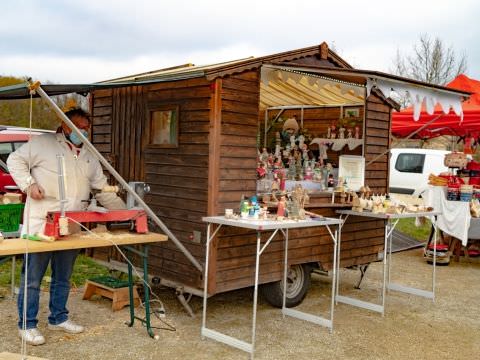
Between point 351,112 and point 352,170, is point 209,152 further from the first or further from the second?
point 351,112

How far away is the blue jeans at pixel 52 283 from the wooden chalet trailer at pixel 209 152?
41.9 inches

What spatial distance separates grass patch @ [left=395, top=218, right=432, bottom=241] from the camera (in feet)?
36.1

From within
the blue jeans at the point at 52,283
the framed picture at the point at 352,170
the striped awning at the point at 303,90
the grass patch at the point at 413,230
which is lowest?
the grass patch at the point at 413,230

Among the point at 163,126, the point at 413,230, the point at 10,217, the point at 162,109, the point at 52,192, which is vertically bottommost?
the point at 413,230

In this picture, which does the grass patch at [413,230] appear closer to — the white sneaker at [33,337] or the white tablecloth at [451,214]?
the white tablecloth at [451,214]

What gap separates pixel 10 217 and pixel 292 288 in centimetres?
295

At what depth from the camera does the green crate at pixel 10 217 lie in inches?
174

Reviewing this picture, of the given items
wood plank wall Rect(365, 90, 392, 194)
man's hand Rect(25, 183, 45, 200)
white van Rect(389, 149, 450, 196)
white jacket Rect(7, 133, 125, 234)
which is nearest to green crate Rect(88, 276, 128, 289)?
white jacket Rect(7, 133, 125, 234)

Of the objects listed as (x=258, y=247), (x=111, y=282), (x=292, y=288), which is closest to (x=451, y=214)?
(x=292, y=288)

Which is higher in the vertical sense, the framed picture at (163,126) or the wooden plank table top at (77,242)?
the framed picture at (163,126)

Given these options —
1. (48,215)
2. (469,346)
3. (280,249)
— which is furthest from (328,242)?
(48,215)

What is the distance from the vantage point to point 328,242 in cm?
609

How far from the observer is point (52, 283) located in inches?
182

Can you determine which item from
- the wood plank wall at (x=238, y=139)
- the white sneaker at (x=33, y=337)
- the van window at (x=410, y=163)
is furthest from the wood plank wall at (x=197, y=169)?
the van window at (x=410, y=163)
